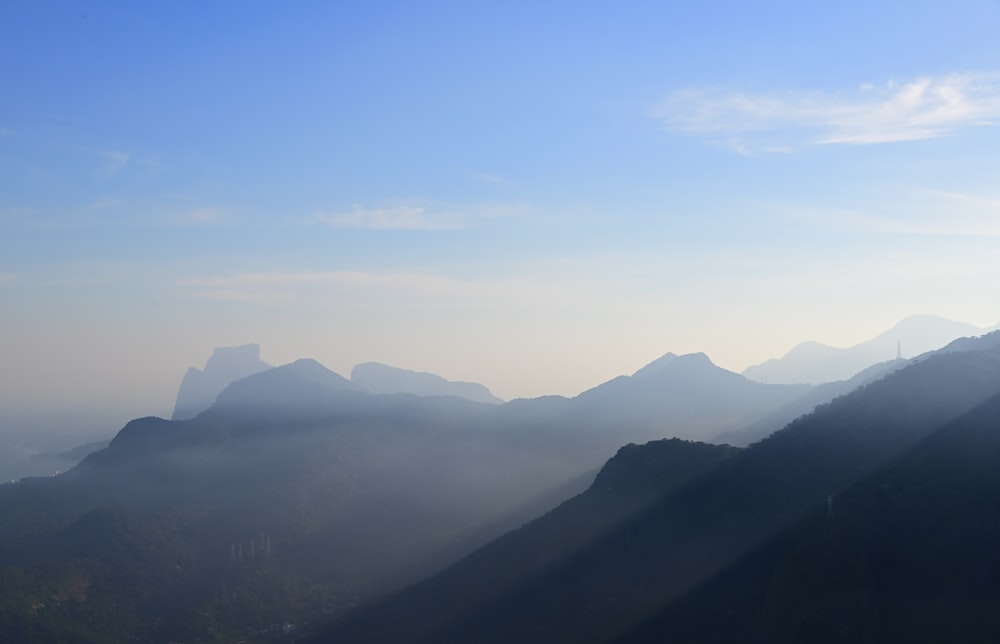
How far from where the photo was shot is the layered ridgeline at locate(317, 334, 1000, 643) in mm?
61688

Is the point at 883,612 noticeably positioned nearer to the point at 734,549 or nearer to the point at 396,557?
the point at 734,549

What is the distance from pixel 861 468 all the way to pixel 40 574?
128m

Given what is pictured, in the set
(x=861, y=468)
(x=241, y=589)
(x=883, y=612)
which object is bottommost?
(x=241, y=589)

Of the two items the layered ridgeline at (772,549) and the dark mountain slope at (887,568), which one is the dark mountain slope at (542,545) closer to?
the layered ridgeline at (772,549)

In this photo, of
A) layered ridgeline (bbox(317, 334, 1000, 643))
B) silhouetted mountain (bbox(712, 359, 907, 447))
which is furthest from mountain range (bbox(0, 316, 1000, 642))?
silhouetted mountain (bbox(712, 359, 907, 447))

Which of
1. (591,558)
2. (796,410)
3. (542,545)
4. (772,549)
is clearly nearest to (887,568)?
(772,549)

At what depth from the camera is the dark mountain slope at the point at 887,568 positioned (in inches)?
2282

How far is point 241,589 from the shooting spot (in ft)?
534

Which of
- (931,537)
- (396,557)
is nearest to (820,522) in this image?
(931,537)

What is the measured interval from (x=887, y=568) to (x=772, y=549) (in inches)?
483

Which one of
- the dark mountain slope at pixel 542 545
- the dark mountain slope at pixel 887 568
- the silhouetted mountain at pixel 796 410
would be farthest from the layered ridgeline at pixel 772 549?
the silhouetted mountain at pixel 796 410

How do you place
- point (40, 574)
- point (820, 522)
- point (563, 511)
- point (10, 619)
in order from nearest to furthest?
point (820, 522) < point (563, 511) < point (10, 619) < point (40, 574)

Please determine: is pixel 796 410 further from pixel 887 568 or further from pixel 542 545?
pixel 887 568

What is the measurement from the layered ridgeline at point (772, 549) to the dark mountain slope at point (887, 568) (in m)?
0.13
